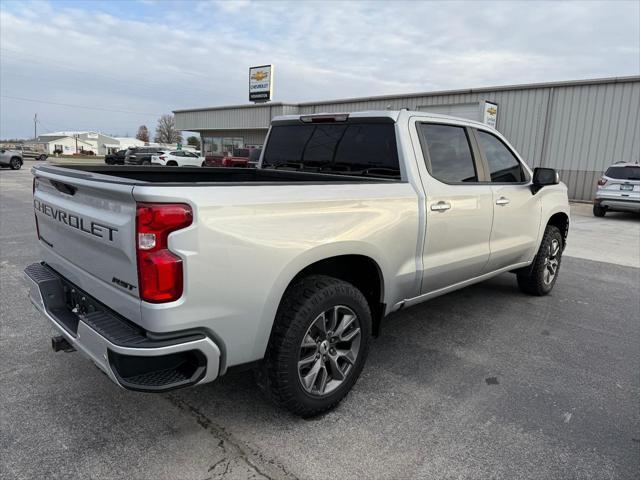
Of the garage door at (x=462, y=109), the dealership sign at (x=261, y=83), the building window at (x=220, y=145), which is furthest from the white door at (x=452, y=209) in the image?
the dealership sign at (x=261, y=83)

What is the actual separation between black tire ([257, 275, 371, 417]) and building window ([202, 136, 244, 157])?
3597 centimetres

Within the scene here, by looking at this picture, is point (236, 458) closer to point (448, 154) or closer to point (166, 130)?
point (448, 154)

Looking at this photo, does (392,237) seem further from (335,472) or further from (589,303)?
(589,303)

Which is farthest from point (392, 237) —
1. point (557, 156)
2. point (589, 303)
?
point (557, 156)

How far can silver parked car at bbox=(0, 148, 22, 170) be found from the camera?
2927cm

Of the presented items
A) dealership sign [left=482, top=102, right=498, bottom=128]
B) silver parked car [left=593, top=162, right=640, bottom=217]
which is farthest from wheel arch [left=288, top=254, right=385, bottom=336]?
dealership sign [left=482, top=102, right=498, bottom=128]

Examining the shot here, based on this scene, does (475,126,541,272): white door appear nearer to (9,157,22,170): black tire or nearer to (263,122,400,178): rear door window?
(263,122,400,178): rear door window

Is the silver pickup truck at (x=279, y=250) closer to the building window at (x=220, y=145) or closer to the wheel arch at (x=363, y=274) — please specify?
the wheel arch at (x=363, y=274)

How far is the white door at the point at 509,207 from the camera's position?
4289mm

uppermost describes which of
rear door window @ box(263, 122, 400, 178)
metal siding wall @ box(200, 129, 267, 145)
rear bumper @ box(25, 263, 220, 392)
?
metal siding wall @ box(200, 129, 267, 145)

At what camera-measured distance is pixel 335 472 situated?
2.40 meters

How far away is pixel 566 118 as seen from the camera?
19.0 m

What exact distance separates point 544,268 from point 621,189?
10.2m

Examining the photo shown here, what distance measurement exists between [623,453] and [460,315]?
7.37 ft
